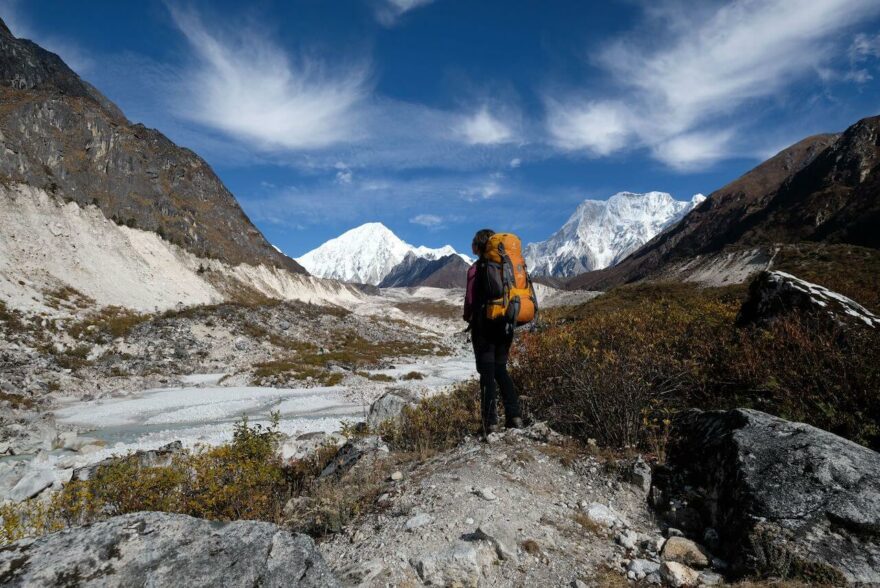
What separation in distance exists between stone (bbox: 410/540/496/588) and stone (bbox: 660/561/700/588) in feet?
4.59

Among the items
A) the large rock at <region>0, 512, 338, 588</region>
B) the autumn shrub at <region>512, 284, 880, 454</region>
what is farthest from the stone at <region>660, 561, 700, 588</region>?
the large rock at <region>0, 512, 338, 588</region>

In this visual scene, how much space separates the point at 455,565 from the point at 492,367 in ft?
10.6

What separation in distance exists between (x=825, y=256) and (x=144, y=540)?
183ft

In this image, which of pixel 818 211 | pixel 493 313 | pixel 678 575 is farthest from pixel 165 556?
pixel 818 211

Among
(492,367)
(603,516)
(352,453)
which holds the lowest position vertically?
(352,453)

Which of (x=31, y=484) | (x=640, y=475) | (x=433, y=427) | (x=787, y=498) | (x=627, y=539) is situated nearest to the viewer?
(x=787, y=498)

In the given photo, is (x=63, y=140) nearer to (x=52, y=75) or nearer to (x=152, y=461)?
(x=52, y=75)

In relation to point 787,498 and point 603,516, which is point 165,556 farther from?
point 787,498

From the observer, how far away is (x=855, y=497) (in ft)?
12.1

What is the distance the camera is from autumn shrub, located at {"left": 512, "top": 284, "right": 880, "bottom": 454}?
5.44m

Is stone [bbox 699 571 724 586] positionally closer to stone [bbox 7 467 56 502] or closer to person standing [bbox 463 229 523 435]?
person standing [bbox 463 229 523 435]

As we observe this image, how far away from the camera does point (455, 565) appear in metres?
3.69

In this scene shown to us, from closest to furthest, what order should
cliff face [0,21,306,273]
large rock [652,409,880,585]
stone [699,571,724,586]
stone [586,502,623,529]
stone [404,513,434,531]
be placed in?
large rock [652,409,880,585] → stone [699,571,724,586] → stone [404,513,434,531] → stone [586,502,623,529] → cliff face [0,21,306,273]

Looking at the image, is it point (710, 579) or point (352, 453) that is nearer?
point (710, 579)
